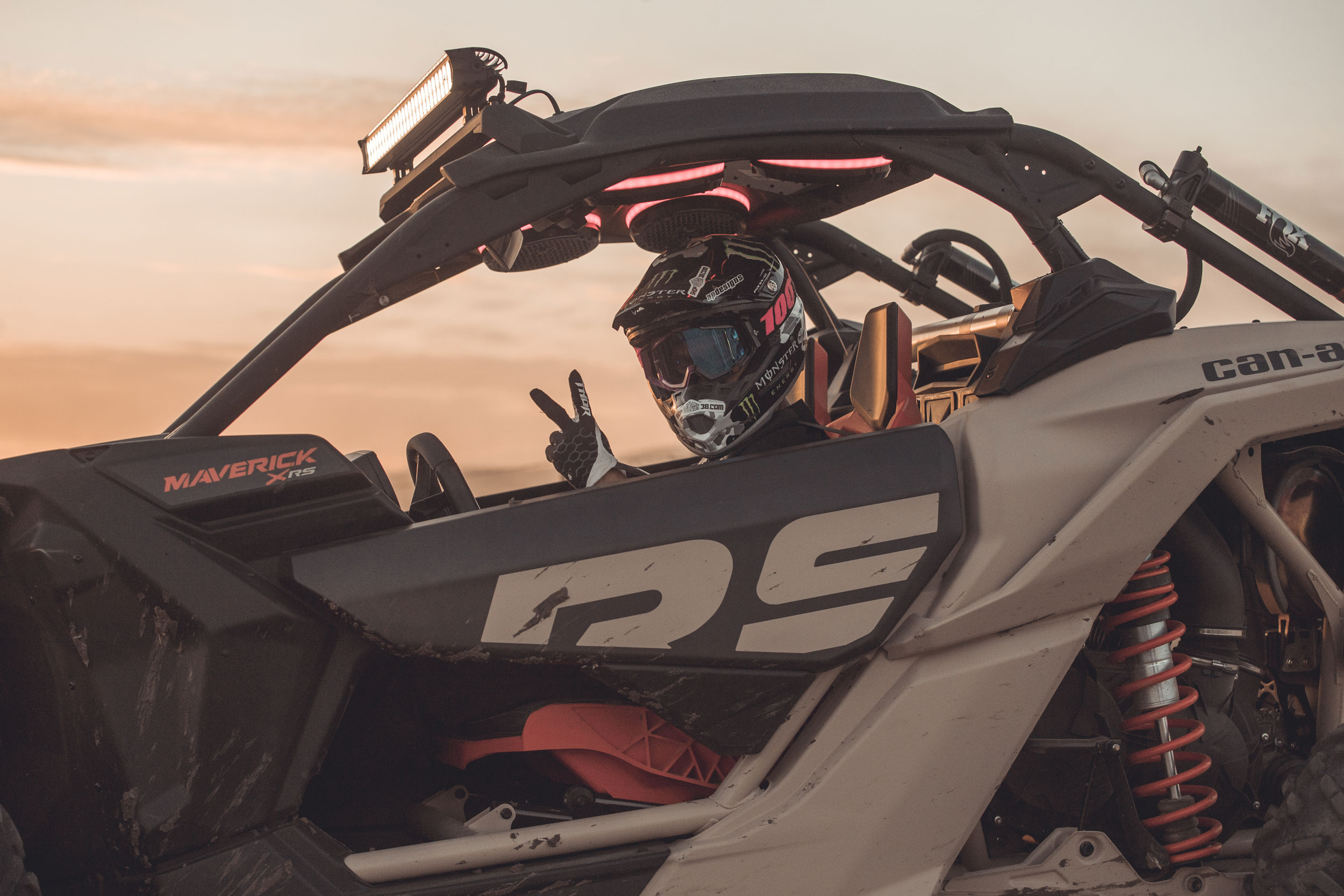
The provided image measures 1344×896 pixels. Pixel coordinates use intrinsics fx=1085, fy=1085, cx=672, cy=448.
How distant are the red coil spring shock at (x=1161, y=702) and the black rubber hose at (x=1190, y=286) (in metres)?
0.70

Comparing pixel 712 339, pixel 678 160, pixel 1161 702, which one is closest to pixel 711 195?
pixel 712 339

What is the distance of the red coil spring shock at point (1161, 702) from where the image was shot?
103 inches

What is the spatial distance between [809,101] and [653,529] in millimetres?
1034

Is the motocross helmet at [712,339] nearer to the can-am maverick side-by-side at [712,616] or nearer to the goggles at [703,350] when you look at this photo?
the goggles at [703,350]

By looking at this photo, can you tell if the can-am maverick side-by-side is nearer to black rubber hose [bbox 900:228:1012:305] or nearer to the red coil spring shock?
the red coil spring shock

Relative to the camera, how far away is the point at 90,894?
2164 millimetres

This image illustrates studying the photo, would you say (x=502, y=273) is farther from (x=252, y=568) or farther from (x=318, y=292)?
(x=252, y=568)

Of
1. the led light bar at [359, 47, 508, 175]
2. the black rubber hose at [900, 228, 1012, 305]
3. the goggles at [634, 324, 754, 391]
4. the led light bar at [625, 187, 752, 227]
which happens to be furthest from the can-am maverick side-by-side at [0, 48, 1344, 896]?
the black rubber hose at [900, 228, 1012, 305]

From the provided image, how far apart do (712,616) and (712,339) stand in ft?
→ 3.11

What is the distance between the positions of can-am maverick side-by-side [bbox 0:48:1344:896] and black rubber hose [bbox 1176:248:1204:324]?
83mm

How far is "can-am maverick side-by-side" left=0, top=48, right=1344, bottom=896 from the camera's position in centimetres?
215

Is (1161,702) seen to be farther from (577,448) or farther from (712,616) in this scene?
(577,448)

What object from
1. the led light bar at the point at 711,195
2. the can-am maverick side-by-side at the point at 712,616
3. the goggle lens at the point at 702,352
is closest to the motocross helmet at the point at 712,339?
the goggle lens at the point at 702,352

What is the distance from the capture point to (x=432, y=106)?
8.10 feet
